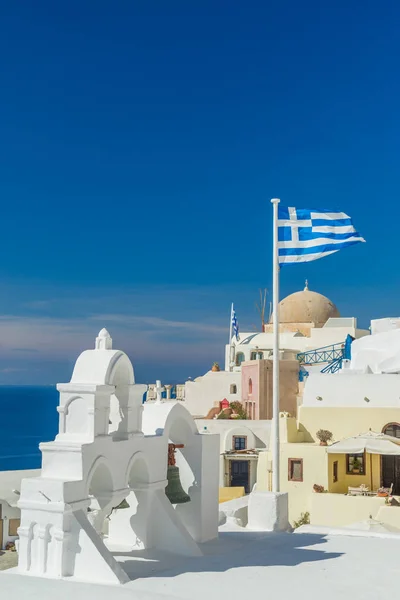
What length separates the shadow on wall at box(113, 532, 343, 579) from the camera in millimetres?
10302

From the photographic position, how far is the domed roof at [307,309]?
52.8 meters

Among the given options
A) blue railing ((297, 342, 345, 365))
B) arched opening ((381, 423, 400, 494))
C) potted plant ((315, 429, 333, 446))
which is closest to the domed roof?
blue railing ((297, 342, 345, 365))

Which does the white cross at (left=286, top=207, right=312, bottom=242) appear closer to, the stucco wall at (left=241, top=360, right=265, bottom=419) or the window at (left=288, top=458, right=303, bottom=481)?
the window at (left=288, top=458, right=303, bottom=481)

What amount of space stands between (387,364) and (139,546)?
64.7 feet

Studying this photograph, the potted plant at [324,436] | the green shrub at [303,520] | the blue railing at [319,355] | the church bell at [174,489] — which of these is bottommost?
the green shrub at [303,520]

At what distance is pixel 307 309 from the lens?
53094 mm

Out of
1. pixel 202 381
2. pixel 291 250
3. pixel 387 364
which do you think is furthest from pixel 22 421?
pixel 291 250

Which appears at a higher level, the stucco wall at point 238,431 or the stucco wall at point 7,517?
the stucco wall at point 238,431

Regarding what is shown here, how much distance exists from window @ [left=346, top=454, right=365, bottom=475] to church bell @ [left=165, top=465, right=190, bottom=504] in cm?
1243

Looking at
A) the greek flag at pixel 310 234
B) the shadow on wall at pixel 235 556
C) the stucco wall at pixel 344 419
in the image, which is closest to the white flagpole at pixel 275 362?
the greek flag at pixel 310 234

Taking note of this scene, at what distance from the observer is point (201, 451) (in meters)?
12.6

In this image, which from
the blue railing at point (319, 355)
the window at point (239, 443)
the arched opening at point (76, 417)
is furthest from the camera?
the blue railing at point (319, 355)

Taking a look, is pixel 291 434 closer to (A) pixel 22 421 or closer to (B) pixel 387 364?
(B) pixel 387 364

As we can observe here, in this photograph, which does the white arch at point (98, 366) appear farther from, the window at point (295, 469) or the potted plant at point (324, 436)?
the potted plant at point (324, 436)
